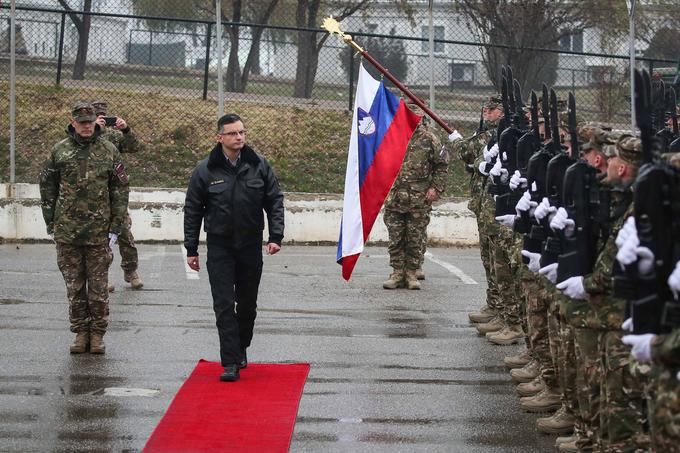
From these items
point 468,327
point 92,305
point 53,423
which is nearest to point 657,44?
point 468,327

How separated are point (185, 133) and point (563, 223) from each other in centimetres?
1381

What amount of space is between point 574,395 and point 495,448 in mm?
563

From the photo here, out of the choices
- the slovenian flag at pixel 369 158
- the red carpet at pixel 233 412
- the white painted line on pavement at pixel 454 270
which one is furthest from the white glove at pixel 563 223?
the white painted line on pavement at pixel 454 270

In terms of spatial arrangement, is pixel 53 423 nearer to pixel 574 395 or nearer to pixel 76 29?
pixel 574 395

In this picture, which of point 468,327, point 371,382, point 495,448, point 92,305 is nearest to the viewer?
point 495,448

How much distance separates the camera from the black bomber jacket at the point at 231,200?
363 inches

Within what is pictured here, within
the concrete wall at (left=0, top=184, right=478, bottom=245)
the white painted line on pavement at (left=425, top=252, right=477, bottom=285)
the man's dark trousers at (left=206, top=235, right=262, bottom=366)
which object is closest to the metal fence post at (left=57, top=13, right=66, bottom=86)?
the concrete wall at (left=0, top=184, right=478, bottom=245)

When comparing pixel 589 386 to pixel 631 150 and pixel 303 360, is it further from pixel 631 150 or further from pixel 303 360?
pixel 303 360

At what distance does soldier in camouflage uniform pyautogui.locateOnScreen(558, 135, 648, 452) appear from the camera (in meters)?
6.28

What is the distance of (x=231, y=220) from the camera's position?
362 inches

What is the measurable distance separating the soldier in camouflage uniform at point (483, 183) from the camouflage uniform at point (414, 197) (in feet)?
4.86

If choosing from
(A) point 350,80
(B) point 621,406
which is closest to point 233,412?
(B) point 621,406

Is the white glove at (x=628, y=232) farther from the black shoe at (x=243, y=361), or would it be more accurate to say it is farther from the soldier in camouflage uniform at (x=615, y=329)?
the black shoe at (x=243, y=361)

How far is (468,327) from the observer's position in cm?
1162
